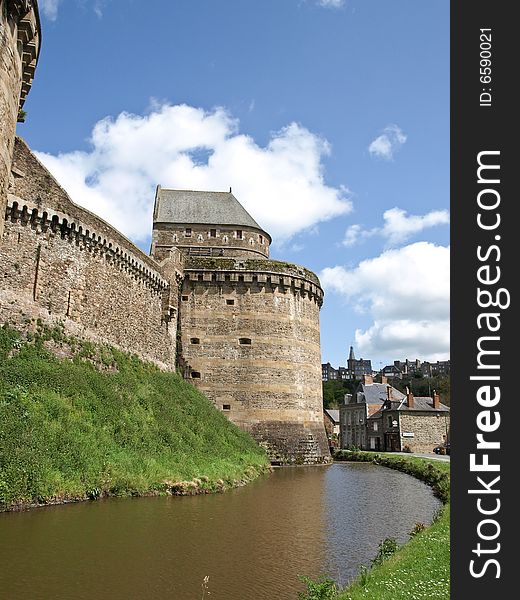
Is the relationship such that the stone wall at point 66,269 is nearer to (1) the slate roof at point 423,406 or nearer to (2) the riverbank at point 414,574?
(2) the riverbank at point 414,574

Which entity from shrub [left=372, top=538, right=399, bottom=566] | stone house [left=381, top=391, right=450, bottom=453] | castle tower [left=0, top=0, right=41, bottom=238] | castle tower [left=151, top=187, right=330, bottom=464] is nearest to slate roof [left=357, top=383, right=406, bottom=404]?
stone house [left=381, top=391, right=450, bottom=453]

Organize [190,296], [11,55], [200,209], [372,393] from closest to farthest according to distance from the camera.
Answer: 1. [11,55]
2. [190,296]
3. [200,209]
4. [372,393]

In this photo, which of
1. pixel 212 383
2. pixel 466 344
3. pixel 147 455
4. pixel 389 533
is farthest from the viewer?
pixel 212 383

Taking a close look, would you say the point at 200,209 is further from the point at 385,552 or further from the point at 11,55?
the point at 385,552

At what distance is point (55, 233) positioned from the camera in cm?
2195

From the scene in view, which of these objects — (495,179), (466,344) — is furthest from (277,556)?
(495,179)

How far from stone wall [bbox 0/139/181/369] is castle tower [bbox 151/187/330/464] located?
17.0 feet

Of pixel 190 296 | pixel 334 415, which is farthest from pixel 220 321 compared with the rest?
pixel 334 415

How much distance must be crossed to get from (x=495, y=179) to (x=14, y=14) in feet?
24.0

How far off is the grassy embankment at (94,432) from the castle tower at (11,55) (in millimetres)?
8253

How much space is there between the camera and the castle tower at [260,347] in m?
32.1

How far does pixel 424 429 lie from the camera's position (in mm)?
51969

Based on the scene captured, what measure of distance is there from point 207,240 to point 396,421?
26.8 m

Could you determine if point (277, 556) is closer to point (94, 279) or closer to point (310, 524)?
point (310, 524)
